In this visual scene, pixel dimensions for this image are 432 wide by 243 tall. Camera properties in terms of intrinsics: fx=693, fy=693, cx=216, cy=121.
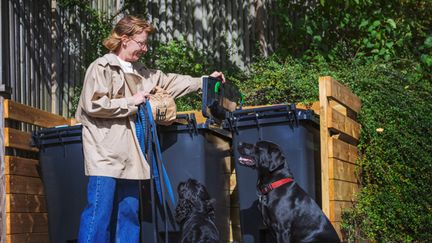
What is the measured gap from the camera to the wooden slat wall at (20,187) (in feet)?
15.5

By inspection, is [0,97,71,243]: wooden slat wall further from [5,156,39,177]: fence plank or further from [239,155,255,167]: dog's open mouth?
[239,155,255,167]: dog's open mouth

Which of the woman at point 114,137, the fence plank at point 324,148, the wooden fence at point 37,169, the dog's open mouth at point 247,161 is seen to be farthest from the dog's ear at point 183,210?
the fence plank at point 324,148

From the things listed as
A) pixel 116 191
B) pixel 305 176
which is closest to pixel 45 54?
pixel 116 191

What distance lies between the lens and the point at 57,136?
4.71 meters

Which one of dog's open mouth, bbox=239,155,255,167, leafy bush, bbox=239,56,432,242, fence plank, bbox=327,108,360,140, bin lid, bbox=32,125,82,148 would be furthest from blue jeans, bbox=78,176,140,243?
leafy bush, bbox=239,56,432,242

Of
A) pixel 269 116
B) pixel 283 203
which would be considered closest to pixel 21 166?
pixel 269 116

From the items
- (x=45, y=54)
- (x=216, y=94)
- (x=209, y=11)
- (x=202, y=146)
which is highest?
(x=209, y=11)

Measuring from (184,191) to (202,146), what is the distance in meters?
0.44

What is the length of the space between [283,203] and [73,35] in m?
3.33

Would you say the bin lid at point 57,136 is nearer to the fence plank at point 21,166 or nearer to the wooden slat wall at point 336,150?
the fence plank at point 21,166

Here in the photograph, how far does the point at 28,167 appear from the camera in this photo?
505 centimetres

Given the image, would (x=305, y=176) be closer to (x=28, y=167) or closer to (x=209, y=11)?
(x=28, y=167)

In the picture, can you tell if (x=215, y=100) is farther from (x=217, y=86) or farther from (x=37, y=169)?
(x=37, y=169)

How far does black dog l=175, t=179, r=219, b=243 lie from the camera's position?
4207mm
